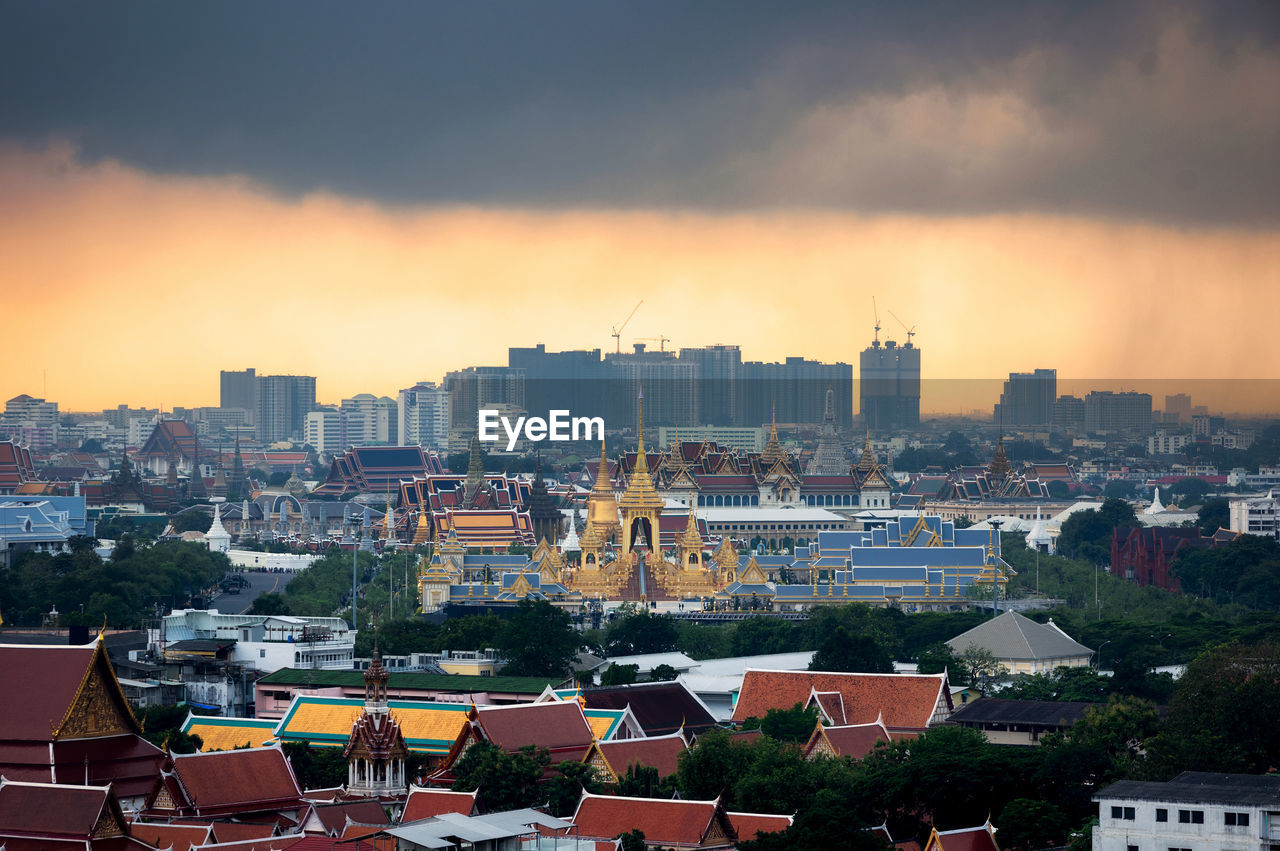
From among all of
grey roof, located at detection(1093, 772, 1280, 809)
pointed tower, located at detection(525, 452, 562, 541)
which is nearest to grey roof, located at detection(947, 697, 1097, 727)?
grey roof, located at detection(1093, 772, 1280, 809)

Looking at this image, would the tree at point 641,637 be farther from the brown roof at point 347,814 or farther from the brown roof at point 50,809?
the brown roof at point 50,809

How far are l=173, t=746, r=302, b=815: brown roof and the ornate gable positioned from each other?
1255 millimetres

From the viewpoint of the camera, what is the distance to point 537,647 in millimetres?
70375

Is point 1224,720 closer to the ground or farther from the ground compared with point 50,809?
farther from the ground

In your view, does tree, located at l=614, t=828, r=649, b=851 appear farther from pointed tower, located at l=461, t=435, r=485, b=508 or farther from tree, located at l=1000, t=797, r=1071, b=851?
pointed tower, located at l=461, t=435, r=485, b=508

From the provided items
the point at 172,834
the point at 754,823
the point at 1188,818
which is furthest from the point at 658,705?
the point at 1188,818

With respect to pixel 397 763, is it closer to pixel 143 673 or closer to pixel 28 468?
pixel 143 673

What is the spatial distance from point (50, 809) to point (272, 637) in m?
26.8

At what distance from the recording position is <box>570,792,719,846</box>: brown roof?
4500 cm

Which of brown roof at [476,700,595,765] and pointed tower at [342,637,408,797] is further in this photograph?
brown roof at [476,700,595,765]

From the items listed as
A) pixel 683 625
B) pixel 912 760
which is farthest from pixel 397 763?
pixel 683 625

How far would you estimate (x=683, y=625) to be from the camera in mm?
86188

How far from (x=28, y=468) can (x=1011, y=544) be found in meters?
86.5

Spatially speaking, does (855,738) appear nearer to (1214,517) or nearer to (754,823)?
(754,823)
